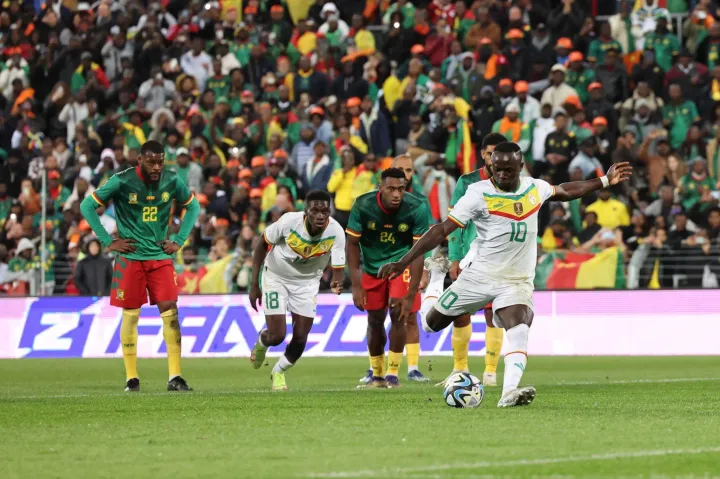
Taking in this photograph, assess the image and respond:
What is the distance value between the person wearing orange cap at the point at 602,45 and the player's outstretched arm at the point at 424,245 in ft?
51.2

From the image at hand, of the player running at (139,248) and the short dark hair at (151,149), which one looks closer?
the short dark hair at (151,149)

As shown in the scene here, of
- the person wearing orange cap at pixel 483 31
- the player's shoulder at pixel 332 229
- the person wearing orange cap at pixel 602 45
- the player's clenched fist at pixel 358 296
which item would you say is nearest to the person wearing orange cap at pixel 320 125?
the person wearing orange cap at pixel 483 31

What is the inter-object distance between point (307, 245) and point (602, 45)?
44.3 feet

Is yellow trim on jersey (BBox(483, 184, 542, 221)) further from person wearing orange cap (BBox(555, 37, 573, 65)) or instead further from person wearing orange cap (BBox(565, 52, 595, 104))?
person wearing orange cap (BBox(555, 37, 573, 65))

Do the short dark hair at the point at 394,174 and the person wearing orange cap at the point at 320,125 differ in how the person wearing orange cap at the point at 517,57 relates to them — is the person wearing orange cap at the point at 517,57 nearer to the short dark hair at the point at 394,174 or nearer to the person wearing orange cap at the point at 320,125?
the person wearing orange cap at the point at 320,125

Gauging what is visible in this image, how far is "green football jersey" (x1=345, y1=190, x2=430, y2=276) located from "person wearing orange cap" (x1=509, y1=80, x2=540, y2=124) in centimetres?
1068

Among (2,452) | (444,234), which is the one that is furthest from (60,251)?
(2,452)

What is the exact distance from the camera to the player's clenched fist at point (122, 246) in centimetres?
1470

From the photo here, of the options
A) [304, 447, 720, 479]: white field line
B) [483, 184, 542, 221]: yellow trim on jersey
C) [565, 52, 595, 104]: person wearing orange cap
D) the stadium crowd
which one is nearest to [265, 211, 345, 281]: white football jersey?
[483, 184, 542, 221]: yellow trim on jersey

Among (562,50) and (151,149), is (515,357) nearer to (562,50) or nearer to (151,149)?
(151,149)

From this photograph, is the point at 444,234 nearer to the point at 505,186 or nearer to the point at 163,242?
the point at 505,186

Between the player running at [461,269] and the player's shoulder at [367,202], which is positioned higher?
the player's shoulder at [367,202]

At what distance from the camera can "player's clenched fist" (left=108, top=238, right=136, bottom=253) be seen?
14695 millimetres

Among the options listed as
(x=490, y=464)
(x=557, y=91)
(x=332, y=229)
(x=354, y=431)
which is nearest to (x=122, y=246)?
(x=332, y=229)
